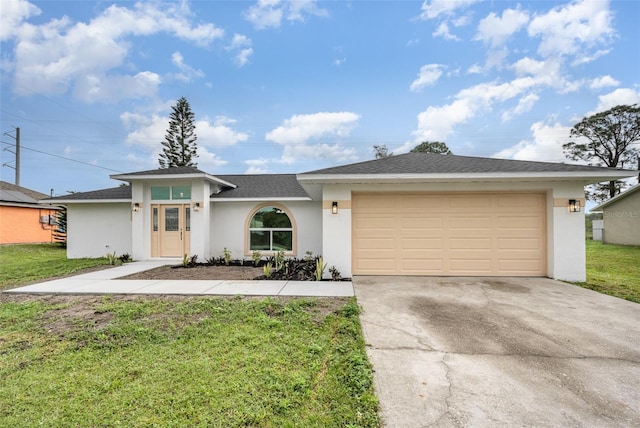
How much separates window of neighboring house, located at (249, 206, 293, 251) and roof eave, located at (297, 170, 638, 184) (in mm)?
3773

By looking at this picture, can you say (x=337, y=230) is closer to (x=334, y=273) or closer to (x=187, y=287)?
(x=334, y=273)

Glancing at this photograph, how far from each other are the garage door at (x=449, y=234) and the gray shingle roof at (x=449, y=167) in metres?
0.74

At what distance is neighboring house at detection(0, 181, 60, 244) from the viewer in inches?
661

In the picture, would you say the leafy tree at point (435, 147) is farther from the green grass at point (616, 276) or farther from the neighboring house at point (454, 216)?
the neighboring house at point (454, 216)

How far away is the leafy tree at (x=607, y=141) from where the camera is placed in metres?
20.6

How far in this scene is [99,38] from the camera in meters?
11.7

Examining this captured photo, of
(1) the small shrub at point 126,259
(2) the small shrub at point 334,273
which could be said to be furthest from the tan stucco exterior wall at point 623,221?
(1) the small shrub at point 126,259

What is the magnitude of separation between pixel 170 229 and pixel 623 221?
25.2m

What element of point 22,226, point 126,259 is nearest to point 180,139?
point 22,226

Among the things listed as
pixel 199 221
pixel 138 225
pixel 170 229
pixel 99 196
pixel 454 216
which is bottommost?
pixel 170 229

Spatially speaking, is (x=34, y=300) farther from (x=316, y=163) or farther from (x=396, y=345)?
(x=316, y=163)

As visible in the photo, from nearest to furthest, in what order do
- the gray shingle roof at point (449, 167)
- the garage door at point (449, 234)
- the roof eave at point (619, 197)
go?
the gray shingle roof at point (449, 167) → the garage door at point (449, 234) → the roof eave at point (619, 197)

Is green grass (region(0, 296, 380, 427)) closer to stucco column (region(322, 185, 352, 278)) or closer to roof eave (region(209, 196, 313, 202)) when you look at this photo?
stucco column (region(322, 185, 352, 278))

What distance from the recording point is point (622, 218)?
660 inches
